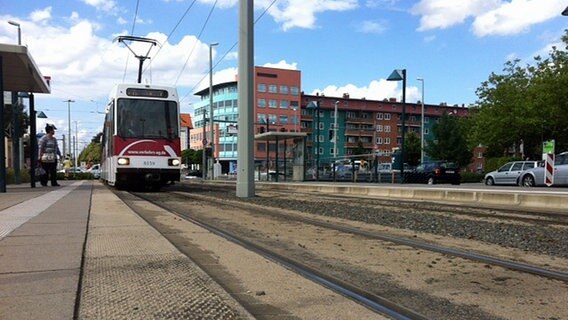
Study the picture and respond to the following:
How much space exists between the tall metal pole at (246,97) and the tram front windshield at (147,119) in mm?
2683

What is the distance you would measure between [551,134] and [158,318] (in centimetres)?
4696

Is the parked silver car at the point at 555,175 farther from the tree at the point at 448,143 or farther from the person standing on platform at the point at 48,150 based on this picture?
the tree at the point at 448,143

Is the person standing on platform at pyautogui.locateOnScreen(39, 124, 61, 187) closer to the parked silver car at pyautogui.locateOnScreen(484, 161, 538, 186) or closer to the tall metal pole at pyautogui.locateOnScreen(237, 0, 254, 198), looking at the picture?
the tall metal pole at pyautogui.locateOnScreen(237, 0, 254, 198)

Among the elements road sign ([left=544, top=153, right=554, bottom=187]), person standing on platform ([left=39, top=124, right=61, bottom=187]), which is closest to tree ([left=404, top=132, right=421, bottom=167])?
road sign ([left=544, top=153, right=554, bottom=187])

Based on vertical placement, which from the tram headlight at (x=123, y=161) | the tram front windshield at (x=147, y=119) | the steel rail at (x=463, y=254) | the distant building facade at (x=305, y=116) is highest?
the distant building facade at (x=305, y=116)

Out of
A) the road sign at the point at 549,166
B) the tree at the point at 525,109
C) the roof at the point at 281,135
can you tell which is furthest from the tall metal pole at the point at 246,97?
the tree at the point at 525,109

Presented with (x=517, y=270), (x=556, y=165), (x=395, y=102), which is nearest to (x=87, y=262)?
(x=517, y=270)

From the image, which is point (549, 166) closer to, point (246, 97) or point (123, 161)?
point (246, 97)

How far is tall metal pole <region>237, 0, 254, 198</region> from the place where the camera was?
16594 millimetres

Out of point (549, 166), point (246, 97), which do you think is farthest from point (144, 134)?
point (549, 166)

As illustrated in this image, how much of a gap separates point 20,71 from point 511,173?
26.3m

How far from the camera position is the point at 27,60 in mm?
17344

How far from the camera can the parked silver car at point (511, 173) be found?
28.5 m

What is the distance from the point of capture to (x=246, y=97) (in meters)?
16.6
